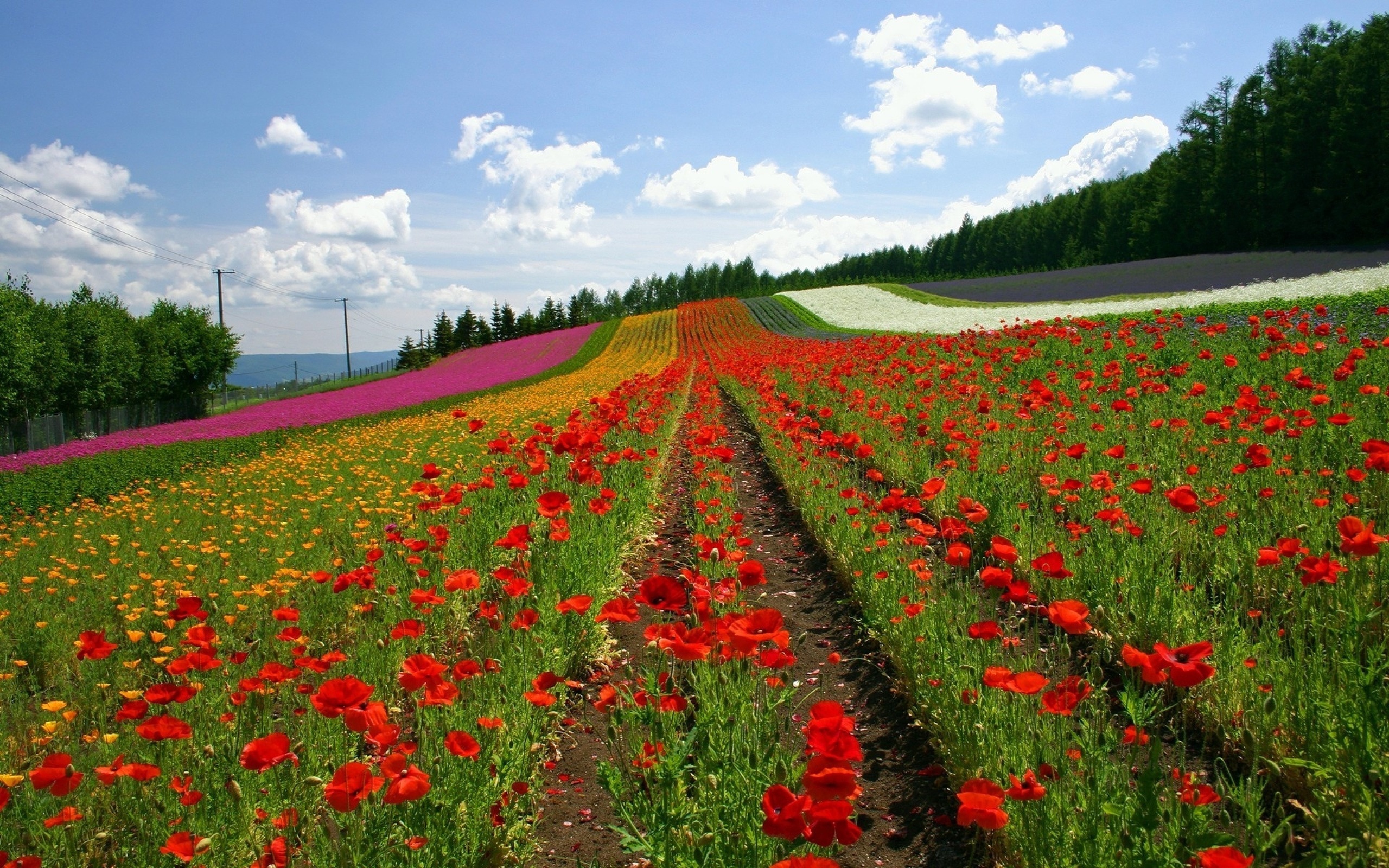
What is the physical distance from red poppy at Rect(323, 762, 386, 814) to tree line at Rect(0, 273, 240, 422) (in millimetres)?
33325

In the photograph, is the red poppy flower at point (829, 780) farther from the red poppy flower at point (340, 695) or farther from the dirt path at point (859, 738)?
the red poppy flower at point (340, 695)

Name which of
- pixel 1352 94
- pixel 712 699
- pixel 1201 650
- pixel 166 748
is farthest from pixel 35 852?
pixel 1352 94

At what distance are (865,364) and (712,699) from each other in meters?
9.14

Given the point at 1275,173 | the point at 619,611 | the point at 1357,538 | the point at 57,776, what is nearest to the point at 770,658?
the point at 619,611

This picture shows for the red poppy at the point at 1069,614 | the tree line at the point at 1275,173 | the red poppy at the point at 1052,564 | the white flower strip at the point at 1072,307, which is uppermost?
the tree line at the point at 1275,173

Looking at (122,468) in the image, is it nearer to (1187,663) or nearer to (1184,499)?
(1184,499)

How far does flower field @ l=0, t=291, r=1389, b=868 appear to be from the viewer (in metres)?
2.19

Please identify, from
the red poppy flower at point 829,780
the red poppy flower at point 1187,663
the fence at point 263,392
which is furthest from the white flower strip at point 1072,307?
the fence at point 263,392

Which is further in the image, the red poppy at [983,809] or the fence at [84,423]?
the fence at [84,423]

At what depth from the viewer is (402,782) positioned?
1.88 metres

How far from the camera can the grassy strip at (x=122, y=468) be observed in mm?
11234

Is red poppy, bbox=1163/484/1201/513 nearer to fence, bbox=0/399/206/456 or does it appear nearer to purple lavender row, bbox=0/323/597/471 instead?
purple lavender row, bbox=0/323/597/471

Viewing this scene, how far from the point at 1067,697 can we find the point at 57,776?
2.68m

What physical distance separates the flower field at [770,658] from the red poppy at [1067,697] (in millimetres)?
42
